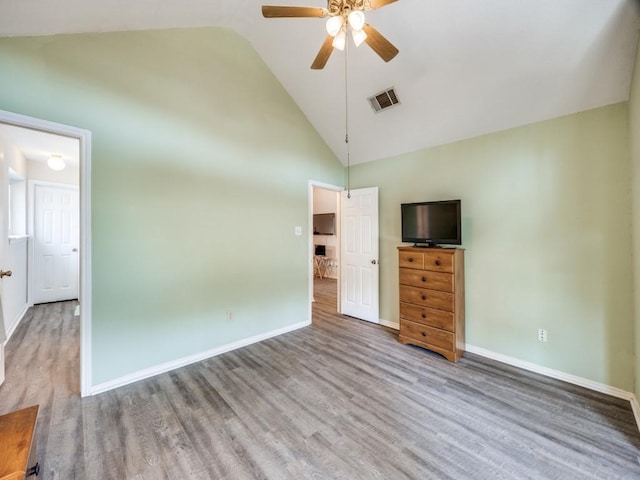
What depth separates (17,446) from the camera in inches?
39.9

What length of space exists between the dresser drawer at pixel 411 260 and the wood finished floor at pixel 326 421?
1.04m

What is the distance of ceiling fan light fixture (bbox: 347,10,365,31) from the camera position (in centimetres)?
158

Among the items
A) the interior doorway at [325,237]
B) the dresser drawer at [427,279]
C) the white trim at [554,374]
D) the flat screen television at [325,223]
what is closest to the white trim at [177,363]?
the dresser drawer at [427,279]

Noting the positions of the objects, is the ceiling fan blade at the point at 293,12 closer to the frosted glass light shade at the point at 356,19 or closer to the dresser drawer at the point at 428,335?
the frosted glass light shade at the point at 356,19

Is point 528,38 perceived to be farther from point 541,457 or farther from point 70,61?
point 70,61

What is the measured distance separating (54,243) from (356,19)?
663cm

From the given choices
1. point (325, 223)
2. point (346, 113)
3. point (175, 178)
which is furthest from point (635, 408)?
point (325, 223)

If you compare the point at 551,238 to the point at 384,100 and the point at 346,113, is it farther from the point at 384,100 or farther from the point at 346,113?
the point at 346,113

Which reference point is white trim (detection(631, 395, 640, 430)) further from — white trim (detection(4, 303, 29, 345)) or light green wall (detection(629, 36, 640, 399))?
white trim (detection(4, 303, 29, 345))

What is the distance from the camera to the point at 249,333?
3303 millimetres

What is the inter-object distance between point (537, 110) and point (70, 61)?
13.8 ft

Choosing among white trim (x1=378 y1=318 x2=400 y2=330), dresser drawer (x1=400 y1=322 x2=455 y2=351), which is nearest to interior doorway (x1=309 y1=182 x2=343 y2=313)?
white trim (x1=378 y1=318 x2=400 y2=330)

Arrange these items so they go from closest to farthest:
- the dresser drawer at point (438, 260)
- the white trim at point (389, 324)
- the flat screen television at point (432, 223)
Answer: the dresser drawer at point (438, 260) < the flat screen television at point (432, 223) < the white trim at point (389, 324)

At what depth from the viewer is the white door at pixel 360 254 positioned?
13.1ft
